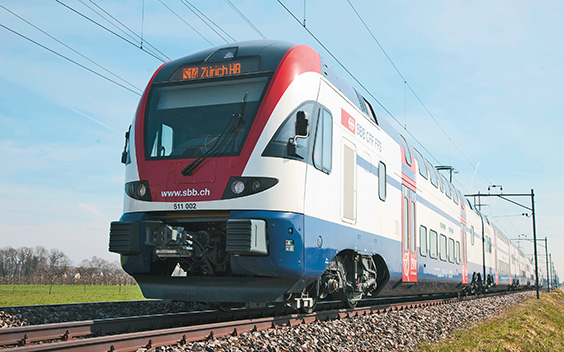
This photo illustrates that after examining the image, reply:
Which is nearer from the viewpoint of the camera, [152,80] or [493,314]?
[152,80]

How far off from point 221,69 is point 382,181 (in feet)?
15.0

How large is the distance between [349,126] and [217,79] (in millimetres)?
2620

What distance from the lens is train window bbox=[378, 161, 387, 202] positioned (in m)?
11.2

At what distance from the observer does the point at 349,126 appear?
970 cm

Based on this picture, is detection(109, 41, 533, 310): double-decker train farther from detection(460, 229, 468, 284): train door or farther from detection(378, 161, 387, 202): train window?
detection(460, 229, 468, 284): train door

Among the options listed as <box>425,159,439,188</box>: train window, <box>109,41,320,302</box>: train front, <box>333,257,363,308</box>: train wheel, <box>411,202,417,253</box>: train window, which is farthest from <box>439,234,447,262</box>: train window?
<box>109,41,320,302</box>: train front

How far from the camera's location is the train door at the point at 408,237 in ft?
41.5

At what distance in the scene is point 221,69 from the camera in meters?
8.33

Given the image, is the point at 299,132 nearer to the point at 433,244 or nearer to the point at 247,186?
the point at 247,186

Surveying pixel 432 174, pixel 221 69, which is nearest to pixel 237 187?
pixel 221 69

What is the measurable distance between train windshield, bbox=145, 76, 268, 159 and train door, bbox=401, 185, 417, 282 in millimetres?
6138

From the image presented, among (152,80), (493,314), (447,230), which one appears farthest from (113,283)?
(152,80)

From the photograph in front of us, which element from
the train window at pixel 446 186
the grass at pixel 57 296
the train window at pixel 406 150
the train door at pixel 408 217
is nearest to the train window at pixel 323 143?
the train door at pixel 408 217

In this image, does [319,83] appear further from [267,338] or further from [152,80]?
[267,338]
